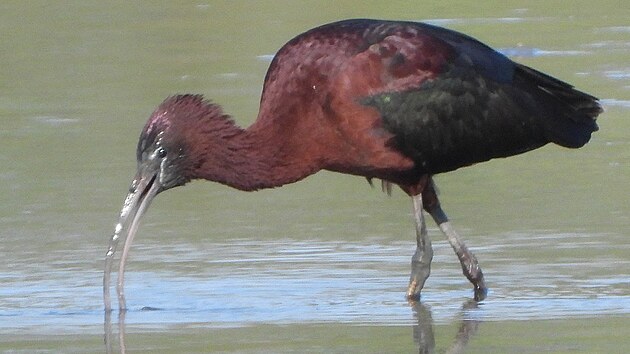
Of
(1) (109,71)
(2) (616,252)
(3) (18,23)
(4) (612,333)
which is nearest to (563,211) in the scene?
(2) (616,252)

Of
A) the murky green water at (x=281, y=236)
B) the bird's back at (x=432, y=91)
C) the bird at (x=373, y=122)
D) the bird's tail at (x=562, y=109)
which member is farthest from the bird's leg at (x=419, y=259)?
the bird's tail at (x=562, y=109)

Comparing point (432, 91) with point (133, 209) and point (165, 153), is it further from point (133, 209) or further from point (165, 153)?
point (133, 209)

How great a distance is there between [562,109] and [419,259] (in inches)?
49.5

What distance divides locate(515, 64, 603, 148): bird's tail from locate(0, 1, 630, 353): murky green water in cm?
62

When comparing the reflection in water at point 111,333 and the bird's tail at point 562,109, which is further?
the bird's tail at point 562,109

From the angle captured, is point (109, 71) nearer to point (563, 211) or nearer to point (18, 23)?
point (18, 23)

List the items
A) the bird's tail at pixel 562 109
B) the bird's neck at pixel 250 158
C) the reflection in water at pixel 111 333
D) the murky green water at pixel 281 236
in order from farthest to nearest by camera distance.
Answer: the bird's tail at pixel 562 109, the bird's neck at pixel 250 158, the murky green water at pixel 281 236, the reflection in water at pixel 111 333

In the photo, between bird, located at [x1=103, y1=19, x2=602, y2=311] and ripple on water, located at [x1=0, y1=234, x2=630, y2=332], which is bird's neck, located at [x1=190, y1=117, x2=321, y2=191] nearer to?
bird, located at [x1=103, y1=19, x2=602, y2=311]

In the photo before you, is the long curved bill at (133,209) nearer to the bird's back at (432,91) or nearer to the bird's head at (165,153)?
the bird's head at (165,153)

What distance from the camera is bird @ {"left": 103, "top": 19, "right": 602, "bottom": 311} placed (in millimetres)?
9758

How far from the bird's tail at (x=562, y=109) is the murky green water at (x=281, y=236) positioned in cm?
62

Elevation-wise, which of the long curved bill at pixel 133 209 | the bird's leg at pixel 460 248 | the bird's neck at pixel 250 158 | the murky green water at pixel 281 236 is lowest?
the murky green water at pixel 281 236

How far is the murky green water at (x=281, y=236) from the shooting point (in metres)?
9.13

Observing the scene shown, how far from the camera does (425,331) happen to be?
9109 mm
